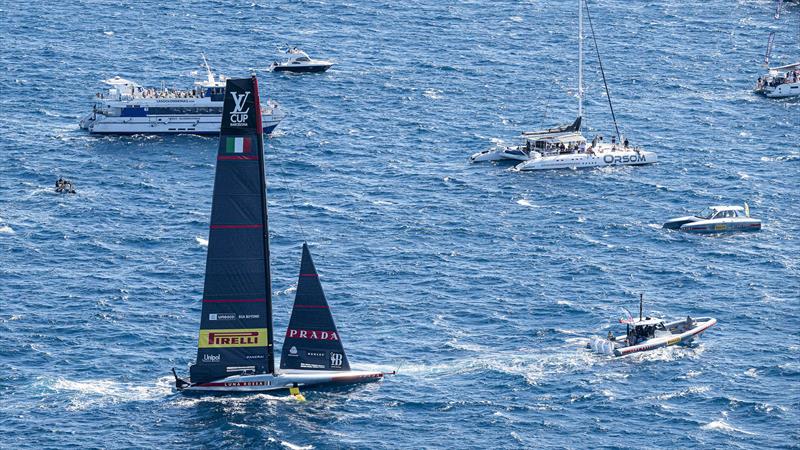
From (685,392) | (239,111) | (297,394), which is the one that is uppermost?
(239,111)

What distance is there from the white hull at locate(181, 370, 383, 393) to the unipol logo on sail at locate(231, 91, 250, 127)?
20673mm

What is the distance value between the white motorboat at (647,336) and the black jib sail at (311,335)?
2368cm

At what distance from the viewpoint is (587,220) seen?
195125 millimetres

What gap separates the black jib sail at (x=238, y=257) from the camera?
5659 inches

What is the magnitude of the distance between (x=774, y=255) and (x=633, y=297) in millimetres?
21151

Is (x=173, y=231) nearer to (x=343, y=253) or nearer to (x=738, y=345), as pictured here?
(x=343, y=253)

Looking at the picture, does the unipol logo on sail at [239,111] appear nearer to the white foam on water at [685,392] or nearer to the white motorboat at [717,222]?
the white foam on water at [685,392]

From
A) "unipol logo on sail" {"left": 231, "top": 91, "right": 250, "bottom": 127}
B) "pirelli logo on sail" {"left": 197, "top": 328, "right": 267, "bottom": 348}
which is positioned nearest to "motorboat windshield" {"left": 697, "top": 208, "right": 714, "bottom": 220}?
"pirelli logo on sail" {"left": 197, "top": 328, "right": 267, "bottom": 348}

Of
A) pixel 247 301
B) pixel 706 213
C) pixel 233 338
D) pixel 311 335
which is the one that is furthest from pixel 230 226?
pixel 706 213

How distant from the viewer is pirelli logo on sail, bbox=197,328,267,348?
147m

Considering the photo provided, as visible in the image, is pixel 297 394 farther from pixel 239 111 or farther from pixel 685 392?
pixel 685 392

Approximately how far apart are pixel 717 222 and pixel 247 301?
A: 210 feet

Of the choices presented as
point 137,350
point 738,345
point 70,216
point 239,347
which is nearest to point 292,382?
point 239,347

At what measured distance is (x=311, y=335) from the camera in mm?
148750
